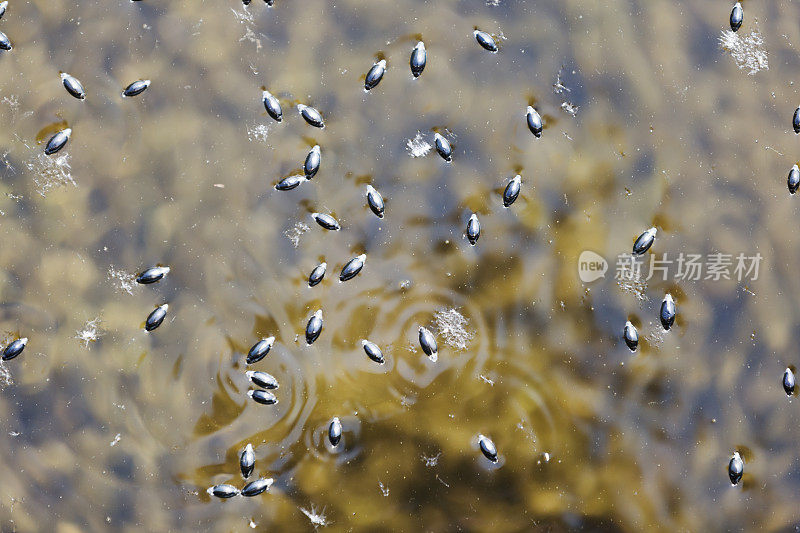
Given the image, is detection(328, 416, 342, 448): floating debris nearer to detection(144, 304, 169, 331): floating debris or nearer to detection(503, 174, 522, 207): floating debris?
detection(144, 304, 169, 331): floating debris

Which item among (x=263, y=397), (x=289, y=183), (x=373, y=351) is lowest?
(x=263, y=397)

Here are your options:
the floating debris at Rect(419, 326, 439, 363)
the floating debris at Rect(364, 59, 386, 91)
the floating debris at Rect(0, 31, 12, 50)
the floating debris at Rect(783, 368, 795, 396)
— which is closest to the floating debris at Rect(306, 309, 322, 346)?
the floating debris at Rect(419, 326, 439, 363)

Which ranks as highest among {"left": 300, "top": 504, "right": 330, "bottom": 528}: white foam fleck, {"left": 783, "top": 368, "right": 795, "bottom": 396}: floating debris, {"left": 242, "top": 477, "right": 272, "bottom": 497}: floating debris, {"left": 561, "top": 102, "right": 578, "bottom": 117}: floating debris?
{"left": 561, "top": 102, "right": 578, "bottom": 117}: floating debris

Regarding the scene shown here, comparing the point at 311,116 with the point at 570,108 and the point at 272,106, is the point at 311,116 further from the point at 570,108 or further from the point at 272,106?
the point at 570,108

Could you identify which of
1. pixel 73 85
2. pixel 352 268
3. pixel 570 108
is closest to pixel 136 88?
pixel 73 85

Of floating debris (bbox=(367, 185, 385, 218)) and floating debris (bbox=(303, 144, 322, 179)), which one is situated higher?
floating debris (bbox=(303, 144, 322, 179))

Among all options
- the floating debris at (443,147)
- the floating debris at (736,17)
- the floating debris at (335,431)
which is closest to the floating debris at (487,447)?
the floating debris at (335,431)
